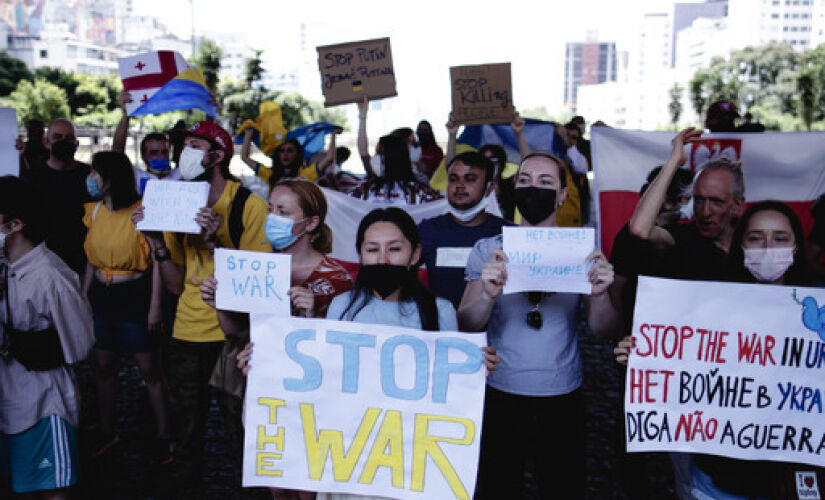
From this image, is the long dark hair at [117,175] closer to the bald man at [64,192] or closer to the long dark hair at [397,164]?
the bald man at [64,192]

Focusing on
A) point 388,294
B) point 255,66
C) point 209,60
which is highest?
point 255,66

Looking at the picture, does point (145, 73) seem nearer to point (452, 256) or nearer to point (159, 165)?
point (159, 165)

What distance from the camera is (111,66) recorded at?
142 m

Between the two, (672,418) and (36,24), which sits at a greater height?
(36,24)

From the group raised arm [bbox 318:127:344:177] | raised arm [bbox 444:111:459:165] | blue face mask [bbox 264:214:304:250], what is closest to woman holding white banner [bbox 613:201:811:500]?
blue face mask [bbox 264:214:304:250]

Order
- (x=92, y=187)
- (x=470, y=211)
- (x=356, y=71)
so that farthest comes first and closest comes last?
1. (x=356, y=71)
2. (x=92, y=187)
3. (x=470, y=211)

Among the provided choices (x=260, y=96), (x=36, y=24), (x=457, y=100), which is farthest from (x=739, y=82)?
(x=36, y=24)

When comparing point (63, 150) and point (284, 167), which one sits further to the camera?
point (284, 167)

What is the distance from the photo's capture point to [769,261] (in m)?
2.73

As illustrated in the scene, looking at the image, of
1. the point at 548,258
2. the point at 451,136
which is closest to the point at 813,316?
the point at 548,258

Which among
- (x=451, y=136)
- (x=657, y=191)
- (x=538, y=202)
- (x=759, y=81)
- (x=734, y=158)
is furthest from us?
(x=759, y=81)

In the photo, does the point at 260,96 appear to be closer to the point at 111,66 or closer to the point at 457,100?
the point at 457,100

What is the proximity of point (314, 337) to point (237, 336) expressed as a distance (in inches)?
29.3

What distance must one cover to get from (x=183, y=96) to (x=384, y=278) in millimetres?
3861
